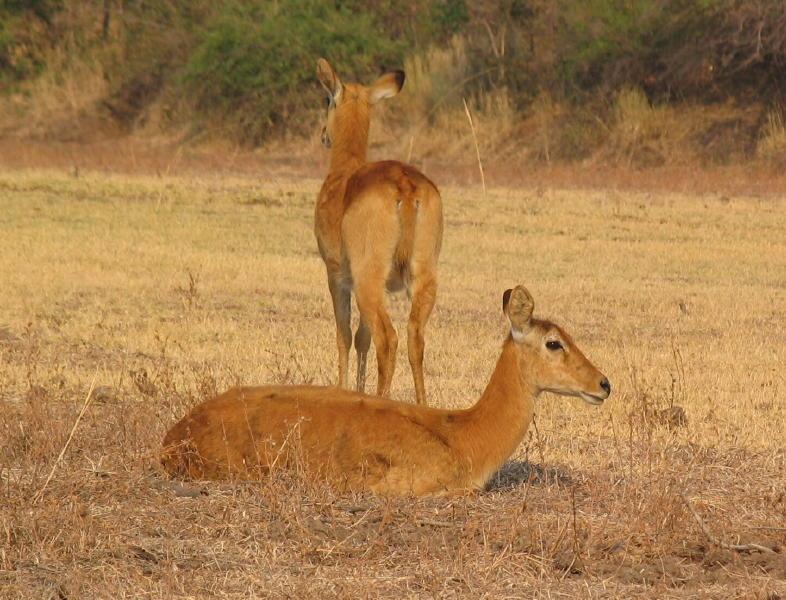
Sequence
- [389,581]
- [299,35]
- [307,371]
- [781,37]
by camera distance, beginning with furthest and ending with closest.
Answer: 1. [299,35]
2. [781,37]
3. [307,371]
4. [389,581]

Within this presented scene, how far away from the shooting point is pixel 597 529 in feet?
21.1

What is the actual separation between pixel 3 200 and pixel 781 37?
14.1 metres

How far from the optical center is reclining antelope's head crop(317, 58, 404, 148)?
11.4m

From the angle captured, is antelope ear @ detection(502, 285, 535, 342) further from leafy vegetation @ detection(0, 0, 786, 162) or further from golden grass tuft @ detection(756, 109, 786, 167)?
leafy vegetation @ detection(0, 0, 786, 162)

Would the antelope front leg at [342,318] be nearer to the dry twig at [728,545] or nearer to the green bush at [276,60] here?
the dry twig at [728,545]

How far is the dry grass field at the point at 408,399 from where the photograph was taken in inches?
234

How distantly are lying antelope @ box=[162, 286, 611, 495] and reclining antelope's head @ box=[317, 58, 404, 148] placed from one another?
14.0 feet

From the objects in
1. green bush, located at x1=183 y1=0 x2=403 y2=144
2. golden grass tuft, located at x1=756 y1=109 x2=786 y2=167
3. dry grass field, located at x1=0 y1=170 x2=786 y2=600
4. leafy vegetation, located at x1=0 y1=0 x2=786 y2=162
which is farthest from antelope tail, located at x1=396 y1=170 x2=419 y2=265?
green bush, located at x1=183 y1=0 x2=403 y2=144

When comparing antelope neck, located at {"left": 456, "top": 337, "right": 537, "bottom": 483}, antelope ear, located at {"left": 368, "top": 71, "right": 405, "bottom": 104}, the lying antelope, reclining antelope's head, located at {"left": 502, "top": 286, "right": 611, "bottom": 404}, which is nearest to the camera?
the lying antelope

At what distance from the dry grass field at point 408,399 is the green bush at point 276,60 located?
12375 mm

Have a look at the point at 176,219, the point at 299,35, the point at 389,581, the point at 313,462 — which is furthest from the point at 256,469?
the point at 299,35

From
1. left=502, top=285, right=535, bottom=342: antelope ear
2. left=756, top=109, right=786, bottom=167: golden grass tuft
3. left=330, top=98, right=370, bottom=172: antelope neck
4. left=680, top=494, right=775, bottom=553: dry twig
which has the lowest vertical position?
left=680, top=494, right=775, bottom=553: dry twig

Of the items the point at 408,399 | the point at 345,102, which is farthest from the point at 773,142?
the point at 408,399

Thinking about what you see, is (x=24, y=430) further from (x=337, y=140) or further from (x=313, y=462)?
(x=337, y=140)
